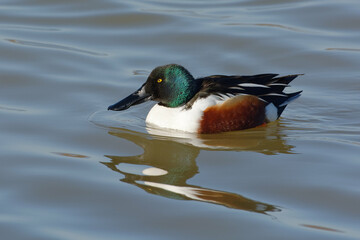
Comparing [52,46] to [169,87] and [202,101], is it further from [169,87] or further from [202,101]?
[202,101]

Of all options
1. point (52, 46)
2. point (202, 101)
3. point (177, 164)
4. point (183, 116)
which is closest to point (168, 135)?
point (183, 116)

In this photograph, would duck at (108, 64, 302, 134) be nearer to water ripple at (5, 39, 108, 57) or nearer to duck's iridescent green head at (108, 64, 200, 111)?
duck's iridescent green head at (108, 64, 200, 111)

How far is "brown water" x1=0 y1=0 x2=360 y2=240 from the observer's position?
18.0 ft

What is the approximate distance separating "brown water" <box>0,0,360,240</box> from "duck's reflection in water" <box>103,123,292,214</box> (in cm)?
2

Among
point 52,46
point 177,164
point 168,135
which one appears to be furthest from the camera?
point 52,46

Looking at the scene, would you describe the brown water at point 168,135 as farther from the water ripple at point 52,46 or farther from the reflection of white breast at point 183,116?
the reflection of white breast at point 183,116

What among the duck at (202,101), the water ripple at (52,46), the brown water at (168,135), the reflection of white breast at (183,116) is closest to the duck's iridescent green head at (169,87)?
the duck at (202,101)

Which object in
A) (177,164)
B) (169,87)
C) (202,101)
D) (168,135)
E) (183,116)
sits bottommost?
(177,164)

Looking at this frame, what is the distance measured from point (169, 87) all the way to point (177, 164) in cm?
124

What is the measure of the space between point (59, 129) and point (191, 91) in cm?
133

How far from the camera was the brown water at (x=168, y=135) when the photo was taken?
5496mm

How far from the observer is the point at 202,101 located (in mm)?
7633

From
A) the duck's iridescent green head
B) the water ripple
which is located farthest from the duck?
the water ripple

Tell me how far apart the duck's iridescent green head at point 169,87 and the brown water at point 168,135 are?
286 mm
